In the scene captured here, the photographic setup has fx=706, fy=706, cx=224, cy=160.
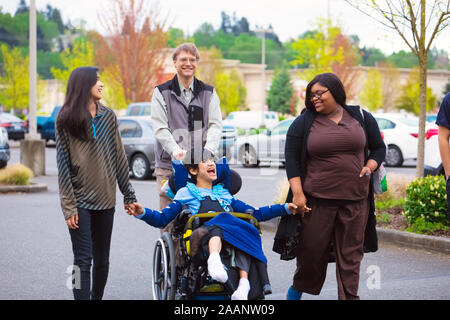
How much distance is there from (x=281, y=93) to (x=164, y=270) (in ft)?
239

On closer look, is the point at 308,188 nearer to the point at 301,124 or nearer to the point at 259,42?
the point at 301,124

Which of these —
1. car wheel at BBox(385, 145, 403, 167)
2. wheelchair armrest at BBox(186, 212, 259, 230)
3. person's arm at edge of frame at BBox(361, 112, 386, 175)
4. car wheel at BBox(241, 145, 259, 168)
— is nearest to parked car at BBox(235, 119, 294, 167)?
car wheel at BBox(241, 145, 259, 168)

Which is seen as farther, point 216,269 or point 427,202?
point 427,202

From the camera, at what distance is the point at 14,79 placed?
56312mm

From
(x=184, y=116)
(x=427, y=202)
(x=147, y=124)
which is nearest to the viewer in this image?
(x=184, y=116)

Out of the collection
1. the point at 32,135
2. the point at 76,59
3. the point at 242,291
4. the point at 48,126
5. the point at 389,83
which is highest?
the point at 76,59

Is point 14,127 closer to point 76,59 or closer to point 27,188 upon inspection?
point 76,59

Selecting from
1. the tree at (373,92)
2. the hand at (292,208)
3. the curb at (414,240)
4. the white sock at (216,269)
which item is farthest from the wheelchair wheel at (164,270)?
the tree at (373,92)

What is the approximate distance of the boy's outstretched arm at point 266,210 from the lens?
5191 millimetres

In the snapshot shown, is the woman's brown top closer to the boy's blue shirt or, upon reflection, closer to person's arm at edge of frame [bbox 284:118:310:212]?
person's arm at edge of frame [bbox 284:118:310:212]

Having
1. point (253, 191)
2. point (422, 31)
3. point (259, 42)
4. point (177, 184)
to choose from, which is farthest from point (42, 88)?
point (259, 42)

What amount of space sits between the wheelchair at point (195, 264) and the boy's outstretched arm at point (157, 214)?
67 millimetres

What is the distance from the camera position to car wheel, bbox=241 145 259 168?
2189 cm

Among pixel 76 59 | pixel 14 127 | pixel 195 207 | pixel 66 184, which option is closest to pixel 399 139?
pixel 195 207
